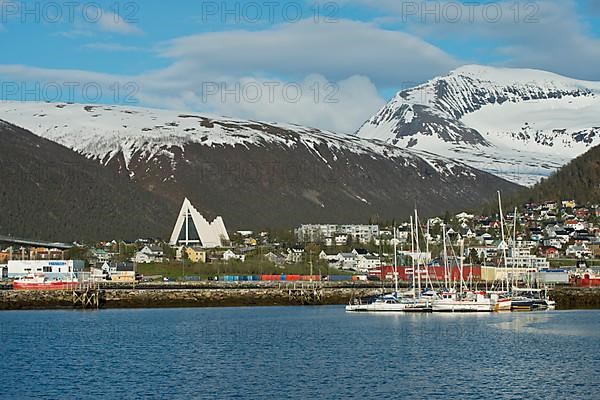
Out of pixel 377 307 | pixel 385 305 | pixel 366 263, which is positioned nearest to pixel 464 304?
pixel 385 305

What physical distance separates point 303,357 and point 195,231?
121 m

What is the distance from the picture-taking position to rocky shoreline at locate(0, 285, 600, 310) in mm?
84875

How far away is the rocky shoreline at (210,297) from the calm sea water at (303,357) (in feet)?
40.6

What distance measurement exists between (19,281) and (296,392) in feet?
197

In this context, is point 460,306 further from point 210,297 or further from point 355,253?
point 355,253

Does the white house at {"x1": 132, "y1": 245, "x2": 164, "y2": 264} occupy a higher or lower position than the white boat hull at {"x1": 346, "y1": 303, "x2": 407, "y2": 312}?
higher

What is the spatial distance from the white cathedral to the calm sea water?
286 ft

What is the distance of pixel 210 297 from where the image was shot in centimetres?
8656

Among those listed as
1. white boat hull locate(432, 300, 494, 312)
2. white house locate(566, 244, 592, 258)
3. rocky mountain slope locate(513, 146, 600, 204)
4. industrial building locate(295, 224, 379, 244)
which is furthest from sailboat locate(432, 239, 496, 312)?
rocky mountain slope locate(513, 146, 600, 204)

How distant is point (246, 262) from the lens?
11650 cm

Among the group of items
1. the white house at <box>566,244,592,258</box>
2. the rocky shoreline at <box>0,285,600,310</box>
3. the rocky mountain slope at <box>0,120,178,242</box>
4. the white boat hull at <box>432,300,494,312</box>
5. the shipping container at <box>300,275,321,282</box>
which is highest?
the rocky mountain slope at <box>0,120,178,242</box>

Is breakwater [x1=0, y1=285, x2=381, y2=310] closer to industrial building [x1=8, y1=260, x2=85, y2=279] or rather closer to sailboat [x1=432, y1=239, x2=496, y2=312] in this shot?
sailboat [x1=432, y1=239, x2=496, y2=312]

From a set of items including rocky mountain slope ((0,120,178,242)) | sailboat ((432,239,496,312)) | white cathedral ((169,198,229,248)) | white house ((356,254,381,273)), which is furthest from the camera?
rocky mountain slope ((0,120,178,242))

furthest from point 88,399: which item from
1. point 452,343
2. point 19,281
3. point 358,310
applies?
point 19,281
